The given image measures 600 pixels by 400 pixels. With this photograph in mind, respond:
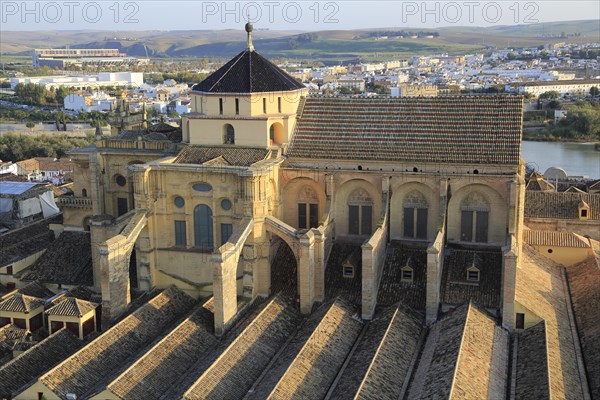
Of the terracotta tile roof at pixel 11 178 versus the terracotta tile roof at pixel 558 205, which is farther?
the terracotta tile roof at pixel 11 178

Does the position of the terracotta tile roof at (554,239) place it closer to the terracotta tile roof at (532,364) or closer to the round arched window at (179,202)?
the terracotta tile roof at (532,364)

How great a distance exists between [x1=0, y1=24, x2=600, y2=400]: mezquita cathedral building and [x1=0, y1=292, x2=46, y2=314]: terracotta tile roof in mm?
80

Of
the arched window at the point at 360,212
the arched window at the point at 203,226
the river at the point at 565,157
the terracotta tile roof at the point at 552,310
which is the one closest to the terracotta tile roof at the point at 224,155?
the arched window at the point at 203,226

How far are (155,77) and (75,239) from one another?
14305 cm

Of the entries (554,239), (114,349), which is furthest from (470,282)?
(114,349)

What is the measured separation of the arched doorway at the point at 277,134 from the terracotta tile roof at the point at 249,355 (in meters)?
6.63

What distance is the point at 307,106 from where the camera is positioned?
3066 centimetres

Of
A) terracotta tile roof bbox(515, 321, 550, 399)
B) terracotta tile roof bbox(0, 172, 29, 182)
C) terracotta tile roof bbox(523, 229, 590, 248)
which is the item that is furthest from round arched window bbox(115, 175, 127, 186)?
terracotta tile roof bbox(0, 172, 29, 182)

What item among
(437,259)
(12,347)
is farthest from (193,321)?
(437,259)

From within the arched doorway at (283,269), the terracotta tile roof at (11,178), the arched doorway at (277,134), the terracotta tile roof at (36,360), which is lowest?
the terracotta tile roof at (36,360)

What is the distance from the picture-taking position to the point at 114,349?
75.3 ft

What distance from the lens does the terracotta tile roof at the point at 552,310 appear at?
67.6 ft

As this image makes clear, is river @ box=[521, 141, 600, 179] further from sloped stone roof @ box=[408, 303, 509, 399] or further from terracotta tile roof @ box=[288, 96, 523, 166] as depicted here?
sloped stone roof @ box=[408, 303, 509, 399]

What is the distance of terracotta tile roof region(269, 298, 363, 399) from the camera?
2041 cm
